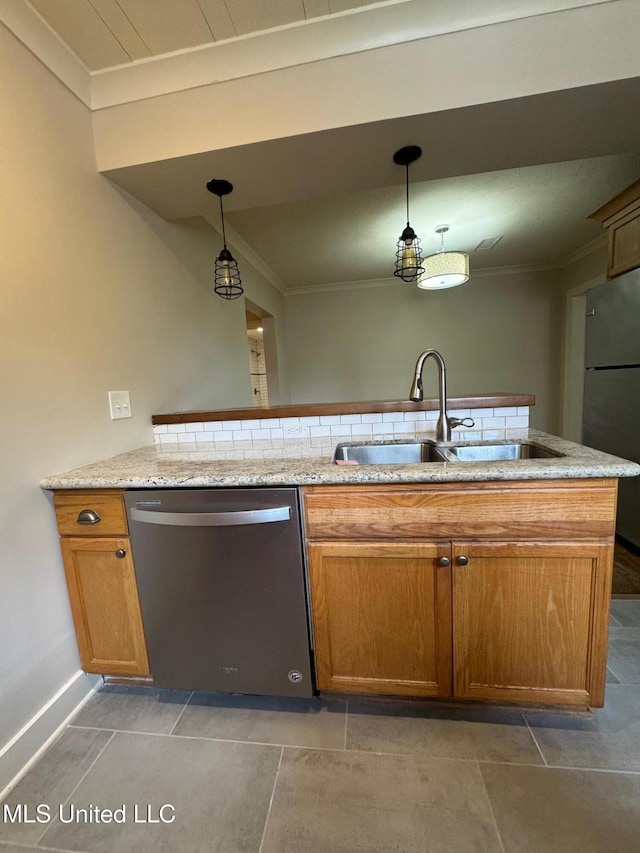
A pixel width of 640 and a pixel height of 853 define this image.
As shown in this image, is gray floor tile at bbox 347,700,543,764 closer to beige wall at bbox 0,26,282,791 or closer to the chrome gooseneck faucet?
the chrome gooseneck faucet

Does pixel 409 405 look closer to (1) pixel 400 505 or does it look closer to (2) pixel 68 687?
(1) pixel 400 505

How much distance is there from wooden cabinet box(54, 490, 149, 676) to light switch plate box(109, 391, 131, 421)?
46 cm

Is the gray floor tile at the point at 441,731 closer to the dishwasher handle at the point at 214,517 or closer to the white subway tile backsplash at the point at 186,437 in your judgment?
the dishwasher handle at the point at 214,517

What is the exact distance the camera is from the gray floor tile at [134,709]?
1.19 metres

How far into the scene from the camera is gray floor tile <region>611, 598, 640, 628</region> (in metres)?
1.57

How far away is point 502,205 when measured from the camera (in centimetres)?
268

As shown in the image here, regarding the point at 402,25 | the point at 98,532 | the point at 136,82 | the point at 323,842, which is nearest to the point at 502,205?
the point at 402,25

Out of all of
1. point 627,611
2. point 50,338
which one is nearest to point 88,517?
point 50,338

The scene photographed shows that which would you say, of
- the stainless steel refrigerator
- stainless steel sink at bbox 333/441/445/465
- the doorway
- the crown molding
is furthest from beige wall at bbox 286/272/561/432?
stainless steel sink at bbox 333/441/445/465

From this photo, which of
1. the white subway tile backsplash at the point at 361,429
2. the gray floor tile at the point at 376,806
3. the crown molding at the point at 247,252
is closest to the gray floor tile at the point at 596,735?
the gray floor tile at the point at 376,806

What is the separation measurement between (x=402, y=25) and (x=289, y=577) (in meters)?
2.06

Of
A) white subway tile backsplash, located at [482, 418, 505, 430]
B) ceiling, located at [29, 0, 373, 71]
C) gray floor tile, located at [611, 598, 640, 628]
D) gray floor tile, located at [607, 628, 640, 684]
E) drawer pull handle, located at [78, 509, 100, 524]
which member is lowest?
gray floor tile, located at [611, 598, 640, 628]

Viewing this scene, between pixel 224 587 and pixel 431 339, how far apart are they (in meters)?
4.22

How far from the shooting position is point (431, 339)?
4.49 m
